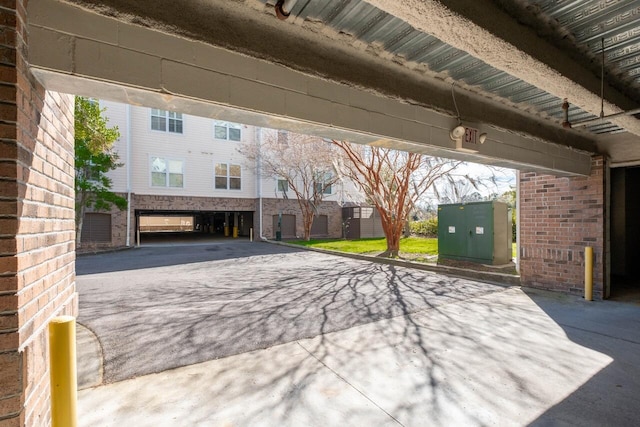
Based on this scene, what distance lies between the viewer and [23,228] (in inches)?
79.3

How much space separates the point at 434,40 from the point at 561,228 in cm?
667

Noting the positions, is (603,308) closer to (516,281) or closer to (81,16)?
(516,281)

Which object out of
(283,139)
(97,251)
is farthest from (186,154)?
(97,251)

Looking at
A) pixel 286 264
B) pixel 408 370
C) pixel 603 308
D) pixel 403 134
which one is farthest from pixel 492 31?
pixel 286 264

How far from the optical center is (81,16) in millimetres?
2309

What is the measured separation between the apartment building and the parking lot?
12299 mm

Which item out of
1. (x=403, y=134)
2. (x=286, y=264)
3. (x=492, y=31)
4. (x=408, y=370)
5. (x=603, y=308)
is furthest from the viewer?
(x=286, y=264)

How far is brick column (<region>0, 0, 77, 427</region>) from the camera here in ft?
6.07

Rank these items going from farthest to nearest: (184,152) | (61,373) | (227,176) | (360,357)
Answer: (227,176) → (184,152) → (360,357) → (61,373)

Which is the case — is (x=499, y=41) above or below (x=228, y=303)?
above

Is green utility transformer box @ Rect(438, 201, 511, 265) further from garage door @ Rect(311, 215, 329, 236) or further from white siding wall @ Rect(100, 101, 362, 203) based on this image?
garage door @ Rect(311, 215, 329, 236)

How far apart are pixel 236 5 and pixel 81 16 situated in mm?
1130

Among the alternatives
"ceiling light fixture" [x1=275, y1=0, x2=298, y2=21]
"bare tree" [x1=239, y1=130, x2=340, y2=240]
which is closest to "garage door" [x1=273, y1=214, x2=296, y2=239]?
"bare tree" [x1=239, y1=130, x2=340, y2=240]

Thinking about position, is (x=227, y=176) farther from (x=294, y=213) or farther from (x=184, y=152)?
(x=294, y=213)
